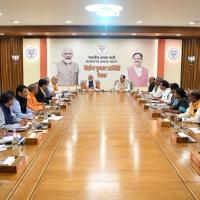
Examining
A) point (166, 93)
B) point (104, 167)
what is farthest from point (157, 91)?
point (104, 167)

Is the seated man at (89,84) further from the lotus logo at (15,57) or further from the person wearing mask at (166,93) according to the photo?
the person wearing mask at (166,93)

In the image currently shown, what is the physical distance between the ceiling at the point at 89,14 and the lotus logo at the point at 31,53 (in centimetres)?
167

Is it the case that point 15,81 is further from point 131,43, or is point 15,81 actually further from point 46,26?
point 131,43

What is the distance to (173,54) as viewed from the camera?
10438mm

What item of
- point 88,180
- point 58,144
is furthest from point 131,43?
point 88,180

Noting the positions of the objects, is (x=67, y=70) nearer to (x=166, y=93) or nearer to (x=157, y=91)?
(x=157, y=91)

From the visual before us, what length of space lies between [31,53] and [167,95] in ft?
16.9

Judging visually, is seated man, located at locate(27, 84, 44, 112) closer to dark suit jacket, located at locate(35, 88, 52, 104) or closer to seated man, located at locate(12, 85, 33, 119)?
seated man, located at locate(12, 85, 33, 119)

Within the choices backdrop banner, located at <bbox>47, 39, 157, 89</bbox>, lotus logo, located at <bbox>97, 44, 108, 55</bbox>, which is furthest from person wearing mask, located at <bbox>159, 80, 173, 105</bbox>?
lotus logo, located at <bbox>97, 44, 108, 55</bbox>

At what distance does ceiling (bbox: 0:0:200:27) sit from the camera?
18.9 ft

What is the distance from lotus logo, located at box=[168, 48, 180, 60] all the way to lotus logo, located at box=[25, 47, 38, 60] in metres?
4.21

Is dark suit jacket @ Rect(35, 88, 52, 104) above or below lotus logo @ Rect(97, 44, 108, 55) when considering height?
below

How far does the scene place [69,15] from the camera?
718 cm

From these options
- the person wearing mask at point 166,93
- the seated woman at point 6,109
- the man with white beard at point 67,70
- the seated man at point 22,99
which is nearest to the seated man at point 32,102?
the seated man at point 22,99
